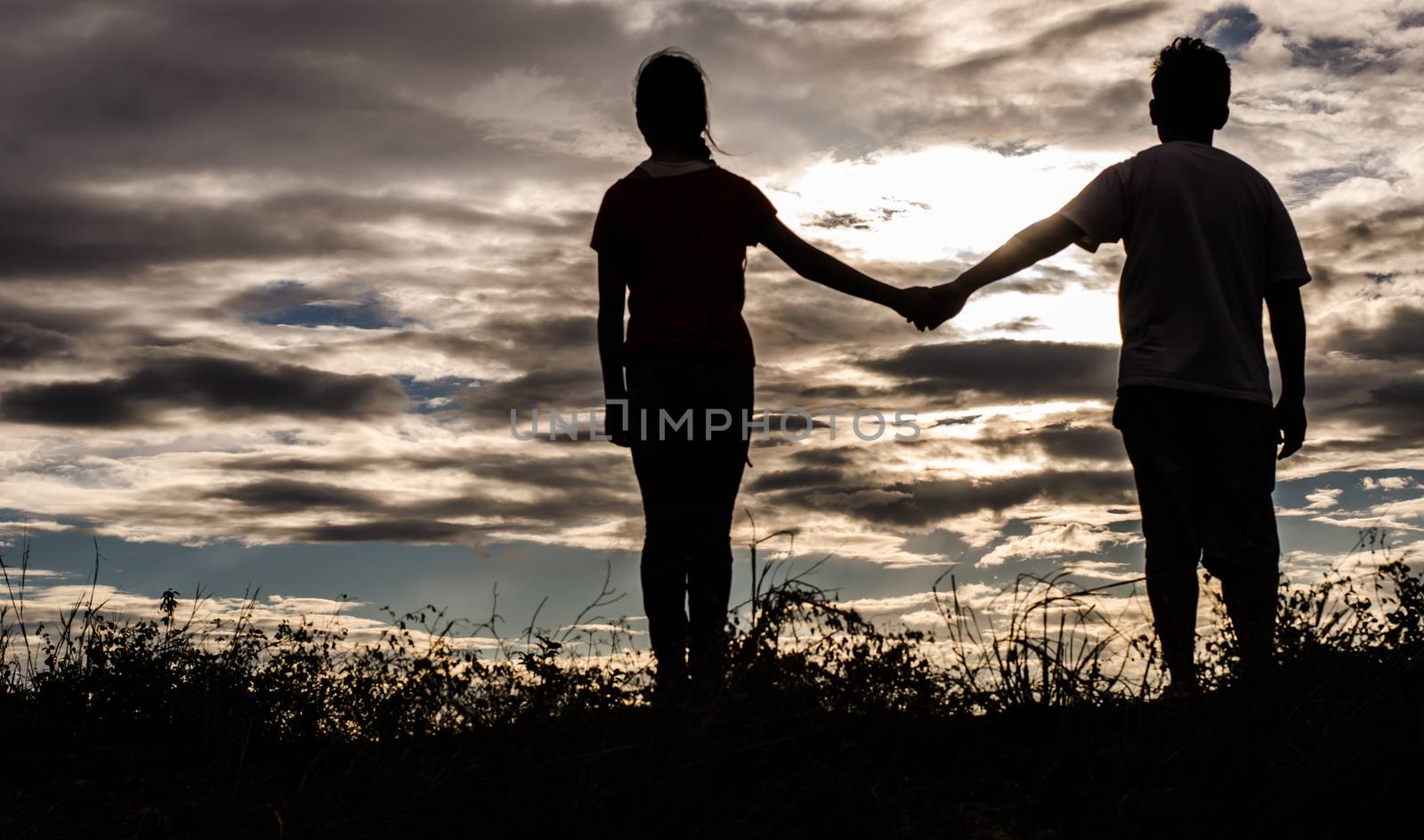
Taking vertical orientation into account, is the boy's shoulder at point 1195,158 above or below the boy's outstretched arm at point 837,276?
above

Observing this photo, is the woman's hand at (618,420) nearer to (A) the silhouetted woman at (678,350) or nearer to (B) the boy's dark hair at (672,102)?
(A) the silhouetted woman at (678,350)

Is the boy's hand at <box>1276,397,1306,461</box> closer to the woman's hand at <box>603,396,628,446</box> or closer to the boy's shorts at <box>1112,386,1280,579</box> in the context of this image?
the boy's shorts at <box>1112,386,1280,579</box>

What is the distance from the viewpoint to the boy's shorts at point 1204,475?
5.01m

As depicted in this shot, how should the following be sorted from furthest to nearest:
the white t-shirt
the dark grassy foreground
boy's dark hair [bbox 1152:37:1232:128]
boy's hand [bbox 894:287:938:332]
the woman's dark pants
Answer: boy's hand [bbox 894:287:938:332] < boy's dark hair [bbox 1152:37:1232:128] < the white t-shirt < the woman's dark pants < the dark grassy foreground

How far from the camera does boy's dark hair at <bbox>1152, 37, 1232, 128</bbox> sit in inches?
213

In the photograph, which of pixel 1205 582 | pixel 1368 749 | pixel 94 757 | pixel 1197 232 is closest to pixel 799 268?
pixel 1197 232

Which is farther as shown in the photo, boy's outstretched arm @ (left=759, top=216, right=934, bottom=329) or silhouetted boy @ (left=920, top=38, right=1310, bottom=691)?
boy's outstretched arm @ (left=759, top=216, right=934, bottom=329)

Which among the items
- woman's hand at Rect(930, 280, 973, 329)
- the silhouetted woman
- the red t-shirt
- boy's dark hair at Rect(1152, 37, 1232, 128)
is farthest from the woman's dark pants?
boy's dark hair at Rect(1152, 37, 1232, 128)

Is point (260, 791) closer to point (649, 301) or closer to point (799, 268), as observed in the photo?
point (649, 301)

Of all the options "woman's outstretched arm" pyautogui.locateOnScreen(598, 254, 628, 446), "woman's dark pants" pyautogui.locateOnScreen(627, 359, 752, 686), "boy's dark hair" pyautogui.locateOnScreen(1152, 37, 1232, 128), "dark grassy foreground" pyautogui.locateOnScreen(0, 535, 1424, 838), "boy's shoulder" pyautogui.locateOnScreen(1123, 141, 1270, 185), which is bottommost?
"dark grassy foreground" pyautogui.locateOnScreen(0, 535, 1424, 838)

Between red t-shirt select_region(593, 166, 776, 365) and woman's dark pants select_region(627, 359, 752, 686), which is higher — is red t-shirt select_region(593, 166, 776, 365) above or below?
above

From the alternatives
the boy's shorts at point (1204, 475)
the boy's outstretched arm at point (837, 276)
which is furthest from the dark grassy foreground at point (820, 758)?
the boy's outstretched arm at point (837, 276)

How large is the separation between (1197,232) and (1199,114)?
0.71 meters

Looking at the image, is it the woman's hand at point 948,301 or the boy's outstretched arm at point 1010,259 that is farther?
the woman's hand at point 948,301
